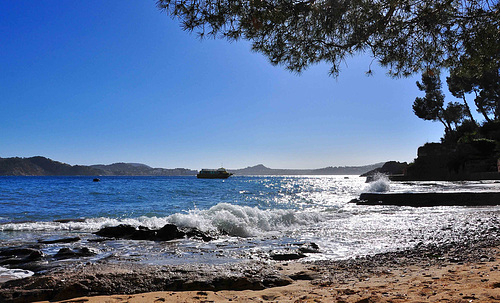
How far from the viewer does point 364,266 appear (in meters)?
4.44

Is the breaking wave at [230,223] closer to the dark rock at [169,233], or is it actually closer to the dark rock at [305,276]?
the dark rock at [169,233]

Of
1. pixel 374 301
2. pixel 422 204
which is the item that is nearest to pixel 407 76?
pixel 374 301

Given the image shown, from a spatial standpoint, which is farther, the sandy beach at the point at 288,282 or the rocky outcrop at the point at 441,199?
the rocky outcrop at the point at 441,199

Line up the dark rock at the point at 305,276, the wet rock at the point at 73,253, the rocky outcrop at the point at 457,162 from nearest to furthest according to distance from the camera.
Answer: the dark rock at the point at 305,276
the wet rock at the point at 73,253
the rocky outcrop at the point at 457,162

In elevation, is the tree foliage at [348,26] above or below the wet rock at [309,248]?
above

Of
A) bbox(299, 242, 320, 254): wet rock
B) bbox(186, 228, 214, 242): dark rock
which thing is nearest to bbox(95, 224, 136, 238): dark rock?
bbox(186, 228, 214, 242): dark rock

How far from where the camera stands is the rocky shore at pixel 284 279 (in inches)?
121

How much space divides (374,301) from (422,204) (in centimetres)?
1200

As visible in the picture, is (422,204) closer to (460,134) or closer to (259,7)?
(259,7)

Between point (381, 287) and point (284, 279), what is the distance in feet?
3.81

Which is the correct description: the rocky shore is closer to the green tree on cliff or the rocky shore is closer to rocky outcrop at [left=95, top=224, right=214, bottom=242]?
rocky outcrop at [left=95, top=224, right=214, bottom=242]

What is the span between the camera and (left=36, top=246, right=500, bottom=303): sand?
279cm

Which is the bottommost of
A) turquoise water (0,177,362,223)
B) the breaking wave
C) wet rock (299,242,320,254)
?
turquoise water (0,177,362,223)

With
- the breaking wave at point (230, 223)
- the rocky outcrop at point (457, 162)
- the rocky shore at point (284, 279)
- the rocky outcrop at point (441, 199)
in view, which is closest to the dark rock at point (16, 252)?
the rocky shore at point (284, 279)
